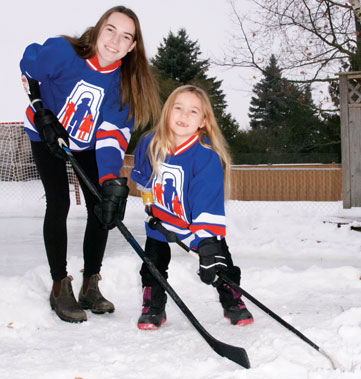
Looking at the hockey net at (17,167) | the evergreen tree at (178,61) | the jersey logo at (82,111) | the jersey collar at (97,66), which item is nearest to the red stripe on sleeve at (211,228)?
the jersey logo at (82,111)

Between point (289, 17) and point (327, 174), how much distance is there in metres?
4.22

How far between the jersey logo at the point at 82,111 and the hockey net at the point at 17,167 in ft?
28.5

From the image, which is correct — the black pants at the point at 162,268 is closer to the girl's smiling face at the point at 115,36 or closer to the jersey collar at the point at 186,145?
the jersey collar at the point at 186,145

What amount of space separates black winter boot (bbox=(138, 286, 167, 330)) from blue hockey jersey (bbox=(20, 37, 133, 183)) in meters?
0.63

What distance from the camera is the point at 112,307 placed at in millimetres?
2607

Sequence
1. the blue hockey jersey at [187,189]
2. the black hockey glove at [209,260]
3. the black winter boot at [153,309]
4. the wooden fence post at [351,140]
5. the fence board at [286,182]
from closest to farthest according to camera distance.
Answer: the black hockey glove at [209,260] < the blue hockey jersey at [187,189] < the black winter boot at [153,309] < the wooden fence post at [351,140] < the fence board at [286,182]

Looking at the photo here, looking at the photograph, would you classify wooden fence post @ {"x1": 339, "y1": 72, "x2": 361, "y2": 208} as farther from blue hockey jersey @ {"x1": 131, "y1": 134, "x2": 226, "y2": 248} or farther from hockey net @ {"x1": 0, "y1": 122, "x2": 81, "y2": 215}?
hockey net @ {"x1": 0, "y1": 122, "x2": 81, "y2": 215}

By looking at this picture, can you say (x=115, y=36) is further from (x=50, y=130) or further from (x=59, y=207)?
(x=59, y=207)

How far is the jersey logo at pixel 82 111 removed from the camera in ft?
8.11

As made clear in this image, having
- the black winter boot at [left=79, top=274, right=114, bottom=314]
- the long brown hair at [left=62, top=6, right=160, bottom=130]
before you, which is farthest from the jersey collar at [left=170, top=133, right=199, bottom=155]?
the black winter boot at [left=79, top=274, right=114, bottom=314]

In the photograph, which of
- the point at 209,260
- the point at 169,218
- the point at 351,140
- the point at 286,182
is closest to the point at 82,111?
the point at 169,218

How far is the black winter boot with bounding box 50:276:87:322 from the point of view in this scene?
8.02ft

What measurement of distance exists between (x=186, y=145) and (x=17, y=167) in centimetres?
1030

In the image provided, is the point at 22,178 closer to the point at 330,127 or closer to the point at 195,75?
the point at 330,127
